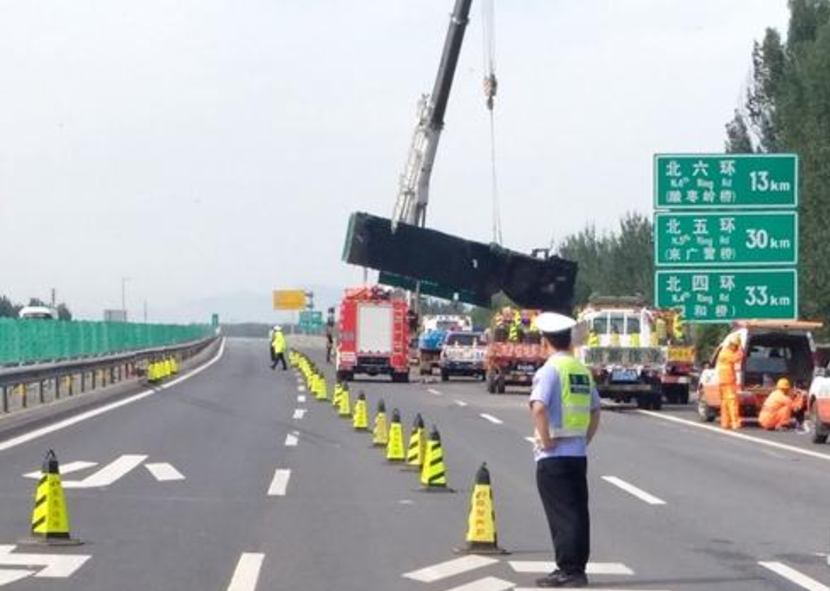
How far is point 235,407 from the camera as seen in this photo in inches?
1358

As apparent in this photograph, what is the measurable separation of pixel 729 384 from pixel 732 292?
235 inches

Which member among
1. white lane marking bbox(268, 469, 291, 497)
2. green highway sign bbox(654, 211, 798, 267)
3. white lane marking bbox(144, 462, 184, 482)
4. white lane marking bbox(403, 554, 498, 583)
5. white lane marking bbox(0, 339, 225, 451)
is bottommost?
white lane marking bbox(403, 554, 498, 583)

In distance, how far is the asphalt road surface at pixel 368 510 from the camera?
38.9ft

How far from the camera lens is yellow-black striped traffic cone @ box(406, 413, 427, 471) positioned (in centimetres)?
1880

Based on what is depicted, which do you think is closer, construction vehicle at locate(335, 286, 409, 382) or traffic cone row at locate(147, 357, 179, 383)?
traffic cone row at locate(147, 357, 179, 383)

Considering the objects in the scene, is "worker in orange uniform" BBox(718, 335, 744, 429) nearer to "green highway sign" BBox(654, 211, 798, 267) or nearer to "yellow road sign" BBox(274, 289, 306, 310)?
"green highway sign" BBox(654, 211, 798, 267)

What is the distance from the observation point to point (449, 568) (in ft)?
39.7

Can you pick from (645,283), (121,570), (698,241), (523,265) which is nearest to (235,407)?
(698,241)

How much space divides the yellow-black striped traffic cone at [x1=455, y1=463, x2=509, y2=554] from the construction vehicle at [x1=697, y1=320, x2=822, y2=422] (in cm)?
1881

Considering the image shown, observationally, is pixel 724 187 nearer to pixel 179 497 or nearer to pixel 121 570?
pixel 179 497

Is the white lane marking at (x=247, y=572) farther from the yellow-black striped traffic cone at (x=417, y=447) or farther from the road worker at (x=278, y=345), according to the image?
the road worker at (x=278, y=345)

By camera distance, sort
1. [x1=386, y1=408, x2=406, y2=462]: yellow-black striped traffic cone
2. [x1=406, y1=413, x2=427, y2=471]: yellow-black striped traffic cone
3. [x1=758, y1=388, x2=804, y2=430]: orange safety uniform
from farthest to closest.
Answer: [x1=758, y1=388, x2=804, y2=430]: orange safety uniform, [x1=386, y1=408, x2=406, y2=462]: yellow-black striped traffic cone, [x1=406, y1=413, x2=427, y2=471]: yellow-black striped traffic cone

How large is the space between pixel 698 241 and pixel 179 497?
71.7 feet

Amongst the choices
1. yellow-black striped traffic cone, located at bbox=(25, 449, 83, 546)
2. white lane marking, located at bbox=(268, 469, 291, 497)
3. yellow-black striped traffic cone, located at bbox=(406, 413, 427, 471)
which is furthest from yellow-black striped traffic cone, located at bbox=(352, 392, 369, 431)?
yellow-black striped traffic cone, located at bbox=(25, 449, 83, 546)
